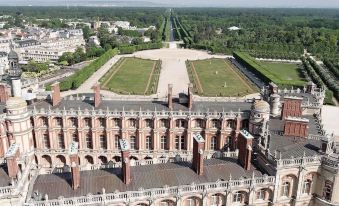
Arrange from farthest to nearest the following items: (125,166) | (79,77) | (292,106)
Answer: (79,77) < (292,106) < (125,166)

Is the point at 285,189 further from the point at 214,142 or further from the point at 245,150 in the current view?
the point at 214,142

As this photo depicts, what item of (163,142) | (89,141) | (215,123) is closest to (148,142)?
(163,142)

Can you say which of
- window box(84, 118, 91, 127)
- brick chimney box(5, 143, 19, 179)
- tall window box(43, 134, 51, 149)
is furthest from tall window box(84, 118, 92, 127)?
brick chimney box(5, 143, 19, 179)

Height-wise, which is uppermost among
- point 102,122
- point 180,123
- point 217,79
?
point 180,123

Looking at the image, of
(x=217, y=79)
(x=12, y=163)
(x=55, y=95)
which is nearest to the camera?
(x=12, y=163)

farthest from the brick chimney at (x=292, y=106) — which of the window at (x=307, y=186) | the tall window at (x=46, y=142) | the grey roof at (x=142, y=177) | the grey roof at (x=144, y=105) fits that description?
the tall window at (x=46, y=142)

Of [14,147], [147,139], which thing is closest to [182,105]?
[147,139]

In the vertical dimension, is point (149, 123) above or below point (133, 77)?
above

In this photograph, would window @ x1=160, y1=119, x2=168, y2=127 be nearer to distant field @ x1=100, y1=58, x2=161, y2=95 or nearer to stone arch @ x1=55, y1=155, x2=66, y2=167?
stone arch @ x1=55, y1=155, x2=66, y2=167
